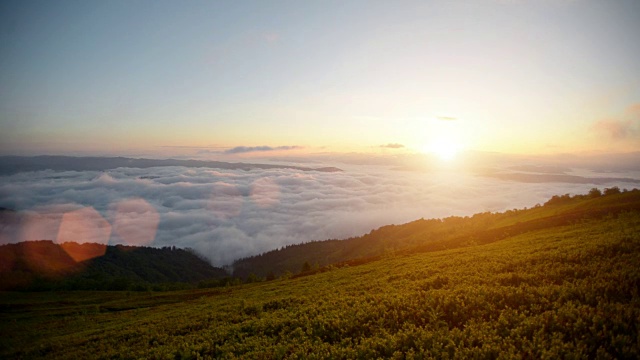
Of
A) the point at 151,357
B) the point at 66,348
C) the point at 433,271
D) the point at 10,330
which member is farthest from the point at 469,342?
the point at 10,330

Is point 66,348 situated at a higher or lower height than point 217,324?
A: lower

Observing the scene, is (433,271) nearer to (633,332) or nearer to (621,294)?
(621,294)

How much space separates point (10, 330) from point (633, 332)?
3357 inches

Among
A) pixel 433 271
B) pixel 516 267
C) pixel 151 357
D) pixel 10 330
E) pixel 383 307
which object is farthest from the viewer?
pixel 10 330

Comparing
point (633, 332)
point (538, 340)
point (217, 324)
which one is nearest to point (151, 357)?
point (217, 324)

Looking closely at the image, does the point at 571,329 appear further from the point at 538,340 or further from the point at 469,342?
the point at 469,342

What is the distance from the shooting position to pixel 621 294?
11.9 meters

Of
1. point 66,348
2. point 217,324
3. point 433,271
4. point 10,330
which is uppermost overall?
point 433,271

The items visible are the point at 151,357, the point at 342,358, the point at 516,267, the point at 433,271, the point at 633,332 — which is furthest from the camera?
the point at 433,271

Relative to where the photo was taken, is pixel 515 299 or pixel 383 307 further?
pixel 383 307

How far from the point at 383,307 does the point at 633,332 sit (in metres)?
9.00

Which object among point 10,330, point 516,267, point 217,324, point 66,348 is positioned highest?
point 516,267

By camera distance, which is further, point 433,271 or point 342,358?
point 433,271

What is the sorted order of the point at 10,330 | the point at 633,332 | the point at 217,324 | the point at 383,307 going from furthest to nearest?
the point at 10,330 < the point at 217,324 < the point at 383,307 < the point at 633,332
